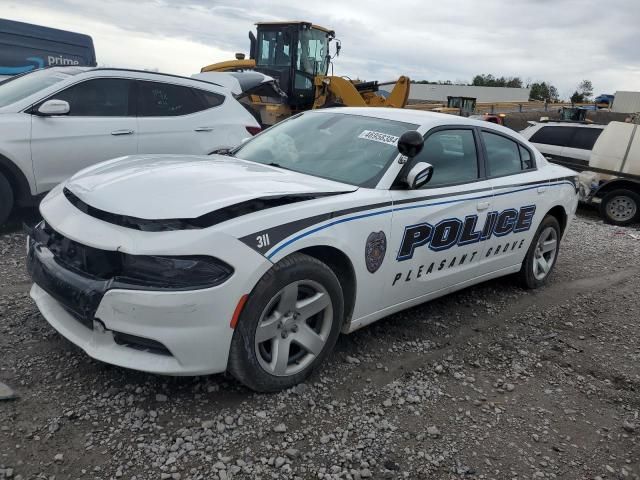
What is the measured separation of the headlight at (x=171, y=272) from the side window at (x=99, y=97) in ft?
12.1

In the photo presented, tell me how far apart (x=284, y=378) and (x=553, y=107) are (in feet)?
114

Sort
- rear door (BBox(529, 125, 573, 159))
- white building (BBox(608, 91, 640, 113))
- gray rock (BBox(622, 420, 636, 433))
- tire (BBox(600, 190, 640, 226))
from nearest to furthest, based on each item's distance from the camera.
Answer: gray rock (BBox(622, 420, 636, 433))
tire (BBox(600, 190, 640, 226))
rear door (BBox(529, 125, 573, 159))
white building (BBox(608, 91, 640, 113))

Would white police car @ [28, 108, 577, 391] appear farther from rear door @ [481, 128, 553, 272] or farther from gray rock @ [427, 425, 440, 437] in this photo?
gray rock @ [427, 425, 440, 437]

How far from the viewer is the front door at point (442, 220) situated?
3527mm

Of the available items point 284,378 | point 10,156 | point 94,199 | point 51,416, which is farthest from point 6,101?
point 284,378

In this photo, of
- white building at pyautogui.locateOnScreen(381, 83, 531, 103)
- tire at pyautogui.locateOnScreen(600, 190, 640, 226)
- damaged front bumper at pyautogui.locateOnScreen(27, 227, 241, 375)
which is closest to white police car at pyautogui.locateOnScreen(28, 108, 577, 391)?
damaged front bumper at pyautogui.locateOnScreen(27, 227, 241, 375)

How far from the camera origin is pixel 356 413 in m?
2.96

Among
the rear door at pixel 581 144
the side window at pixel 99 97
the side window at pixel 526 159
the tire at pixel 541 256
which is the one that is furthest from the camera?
the rear door at pixel 581 144

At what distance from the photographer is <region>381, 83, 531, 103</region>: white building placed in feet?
136

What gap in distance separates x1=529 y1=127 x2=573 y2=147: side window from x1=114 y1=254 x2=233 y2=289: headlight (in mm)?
10005

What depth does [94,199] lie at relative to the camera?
288cm

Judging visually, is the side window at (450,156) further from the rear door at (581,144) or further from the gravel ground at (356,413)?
the rear door at (581,144)

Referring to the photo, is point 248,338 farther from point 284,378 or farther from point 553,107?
point 553,107

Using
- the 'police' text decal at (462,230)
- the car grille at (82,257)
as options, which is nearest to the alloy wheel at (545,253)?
the 'police' text decal at (462,230)
